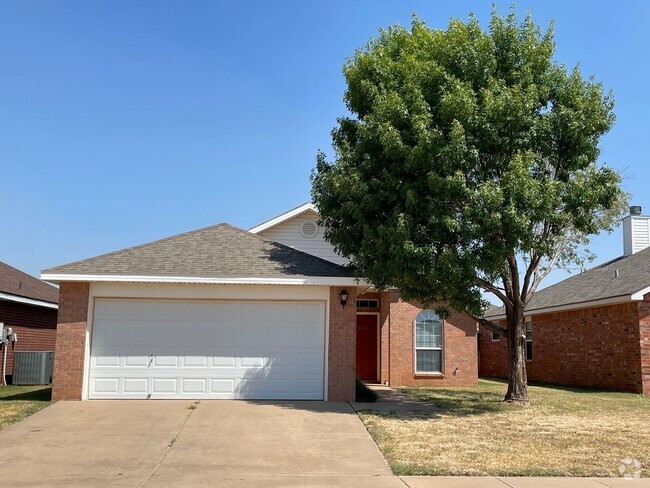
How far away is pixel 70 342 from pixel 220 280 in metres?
3.61

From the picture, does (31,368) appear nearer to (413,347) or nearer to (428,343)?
(413,347)

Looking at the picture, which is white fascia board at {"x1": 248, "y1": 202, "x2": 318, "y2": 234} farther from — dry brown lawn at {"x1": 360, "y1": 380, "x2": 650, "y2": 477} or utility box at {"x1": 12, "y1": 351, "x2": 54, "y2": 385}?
dry brown lawn at {"x1": 360, "y1": 380, "x2": 650, "y2": 477}

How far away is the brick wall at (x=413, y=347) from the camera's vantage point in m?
19.8

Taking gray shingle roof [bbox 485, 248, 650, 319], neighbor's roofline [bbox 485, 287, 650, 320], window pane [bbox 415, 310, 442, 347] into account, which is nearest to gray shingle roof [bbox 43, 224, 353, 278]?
window pane [bbox 415, 310, 442, 347]

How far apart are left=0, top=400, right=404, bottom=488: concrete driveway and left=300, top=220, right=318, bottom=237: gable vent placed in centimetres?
913

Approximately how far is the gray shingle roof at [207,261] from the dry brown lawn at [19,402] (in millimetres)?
2854

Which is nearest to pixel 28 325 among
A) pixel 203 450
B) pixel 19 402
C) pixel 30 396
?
pixel 30 396

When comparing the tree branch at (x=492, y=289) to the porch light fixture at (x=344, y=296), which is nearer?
the tree branch at (x=492, y=289)

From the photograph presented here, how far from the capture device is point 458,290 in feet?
41.2

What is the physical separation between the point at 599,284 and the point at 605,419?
10.8m

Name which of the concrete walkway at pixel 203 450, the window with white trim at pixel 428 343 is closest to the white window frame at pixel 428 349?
the window with white trim at pixel 428 343

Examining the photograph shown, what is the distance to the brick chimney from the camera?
83.0ft

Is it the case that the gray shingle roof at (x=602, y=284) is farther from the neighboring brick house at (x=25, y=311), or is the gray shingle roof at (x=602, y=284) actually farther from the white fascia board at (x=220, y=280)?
the neighboring brick house at (x=25, y=311)

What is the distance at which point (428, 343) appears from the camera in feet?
66.7
